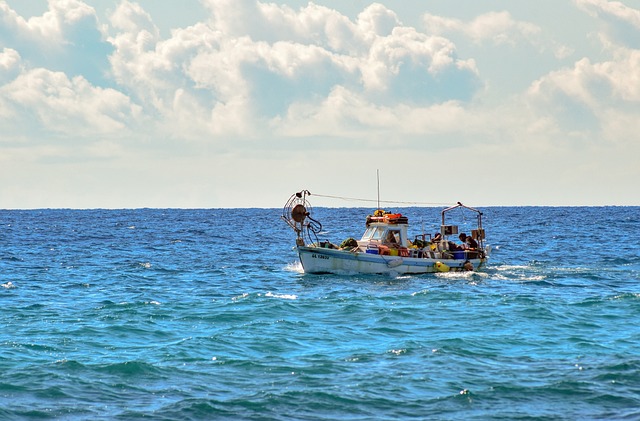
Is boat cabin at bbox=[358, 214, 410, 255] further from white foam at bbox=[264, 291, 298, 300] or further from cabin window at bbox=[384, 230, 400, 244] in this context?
white foam at bbox=[264, 291, 298, 300]

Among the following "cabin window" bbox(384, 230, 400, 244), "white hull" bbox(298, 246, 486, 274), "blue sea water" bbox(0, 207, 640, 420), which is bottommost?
"blue sea water" bbox(0, 207, 640, 420)

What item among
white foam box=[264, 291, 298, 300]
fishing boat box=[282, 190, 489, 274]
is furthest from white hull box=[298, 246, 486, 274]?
white foam box=[264, 291, 298, 300]

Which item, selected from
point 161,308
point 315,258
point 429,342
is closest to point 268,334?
point 429,342

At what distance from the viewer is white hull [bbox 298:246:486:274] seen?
42.8m

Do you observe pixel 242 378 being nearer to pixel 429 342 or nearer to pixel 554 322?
pixel 429 342

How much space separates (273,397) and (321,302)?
14.4m

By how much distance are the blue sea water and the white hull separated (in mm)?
734

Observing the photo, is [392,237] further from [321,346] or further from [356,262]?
[321,346]


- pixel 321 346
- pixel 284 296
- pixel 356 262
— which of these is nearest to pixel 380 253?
pixel 356 262

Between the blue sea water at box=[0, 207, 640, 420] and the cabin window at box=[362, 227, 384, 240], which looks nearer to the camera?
the blue sea water at box=[0, 207, 640, 420]

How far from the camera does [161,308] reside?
30609 millimetres

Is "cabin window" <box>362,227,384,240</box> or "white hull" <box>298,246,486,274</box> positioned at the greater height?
"cabin window" <box>362,227,384,240</box>

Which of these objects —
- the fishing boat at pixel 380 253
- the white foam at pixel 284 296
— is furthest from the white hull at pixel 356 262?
the white foam at pixel 284 296

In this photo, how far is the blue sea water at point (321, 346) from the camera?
1744cm
